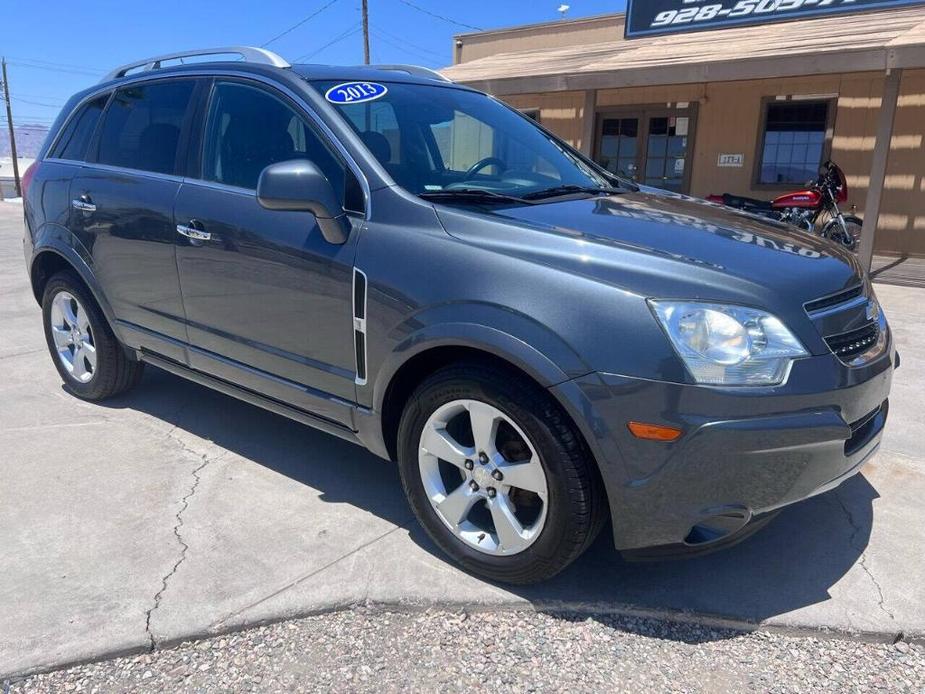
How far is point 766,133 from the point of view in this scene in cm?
1170

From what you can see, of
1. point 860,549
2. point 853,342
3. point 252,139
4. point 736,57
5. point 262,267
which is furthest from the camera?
point 736,57

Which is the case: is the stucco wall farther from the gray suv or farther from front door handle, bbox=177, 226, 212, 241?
front door handle, bbox=177, 226, 212, 241

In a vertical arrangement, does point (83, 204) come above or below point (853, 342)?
above

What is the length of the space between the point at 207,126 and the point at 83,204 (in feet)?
3.29

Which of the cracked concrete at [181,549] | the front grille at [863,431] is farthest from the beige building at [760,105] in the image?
the cracked concrete at [181,549]

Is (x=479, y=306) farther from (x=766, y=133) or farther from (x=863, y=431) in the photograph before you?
(x=766, y=133)

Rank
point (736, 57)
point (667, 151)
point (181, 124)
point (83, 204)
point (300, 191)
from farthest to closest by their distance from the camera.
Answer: point (667, 151), point (736, 57), point (83, 204), point (181, 124), point (300, 191)

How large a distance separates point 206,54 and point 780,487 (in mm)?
3336

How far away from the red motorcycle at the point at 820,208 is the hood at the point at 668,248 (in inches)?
290

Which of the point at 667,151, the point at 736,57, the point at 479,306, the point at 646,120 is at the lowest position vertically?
the point at 479,306

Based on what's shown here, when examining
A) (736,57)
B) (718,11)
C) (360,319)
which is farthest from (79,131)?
(718,11)

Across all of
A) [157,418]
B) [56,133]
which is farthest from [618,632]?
[56,133]

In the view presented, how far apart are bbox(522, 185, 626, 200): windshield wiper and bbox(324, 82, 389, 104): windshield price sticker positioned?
0.83 meters

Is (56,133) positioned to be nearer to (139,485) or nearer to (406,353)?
(139,485)
